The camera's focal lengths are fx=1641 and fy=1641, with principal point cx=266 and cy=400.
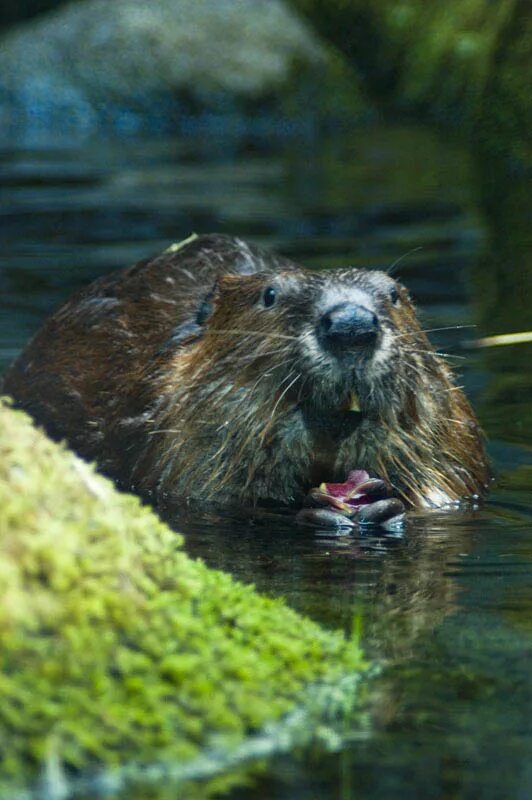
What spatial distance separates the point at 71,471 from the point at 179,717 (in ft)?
1.66

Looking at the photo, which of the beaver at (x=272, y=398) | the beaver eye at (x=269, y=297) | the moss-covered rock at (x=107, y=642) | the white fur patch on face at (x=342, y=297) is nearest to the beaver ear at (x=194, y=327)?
the beaver at (x=272, y=398)

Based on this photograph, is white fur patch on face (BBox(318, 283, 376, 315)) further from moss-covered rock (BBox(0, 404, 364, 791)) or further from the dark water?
moss-covered rock (BBox(0, 404, 364, 791))

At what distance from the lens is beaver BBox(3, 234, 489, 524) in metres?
4.73

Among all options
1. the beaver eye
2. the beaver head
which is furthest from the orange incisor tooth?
the beaver eye

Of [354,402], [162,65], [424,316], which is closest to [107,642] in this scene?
[354,402]

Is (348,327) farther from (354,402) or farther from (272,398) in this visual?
(272,398)

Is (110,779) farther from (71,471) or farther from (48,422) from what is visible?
(48,422)

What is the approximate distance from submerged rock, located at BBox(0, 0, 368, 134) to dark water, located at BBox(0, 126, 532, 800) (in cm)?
67

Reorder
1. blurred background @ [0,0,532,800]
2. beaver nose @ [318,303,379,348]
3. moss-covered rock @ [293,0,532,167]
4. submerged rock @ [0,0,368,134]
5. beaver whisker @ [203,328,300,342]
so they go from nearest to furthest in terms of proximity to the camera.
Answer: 1. blurred background @ [0,0,532,800]
2. beaver nose @ [318,303,379,348]
3. beaver whisker @ [203,328,300,342]
4. moss-covered rock @ [293,0,532,167]
5. submerged rock @ [0,0,368,134]

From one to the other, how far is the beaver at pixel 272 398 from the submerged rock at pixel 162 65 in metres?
12.0

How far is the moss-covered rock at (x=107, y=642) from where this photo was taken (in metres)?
2.32

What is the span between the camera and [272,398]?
4.89 meters

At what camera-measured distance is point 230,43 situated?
17.9 m

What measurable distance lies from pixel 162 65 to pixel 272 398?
1352 cm
